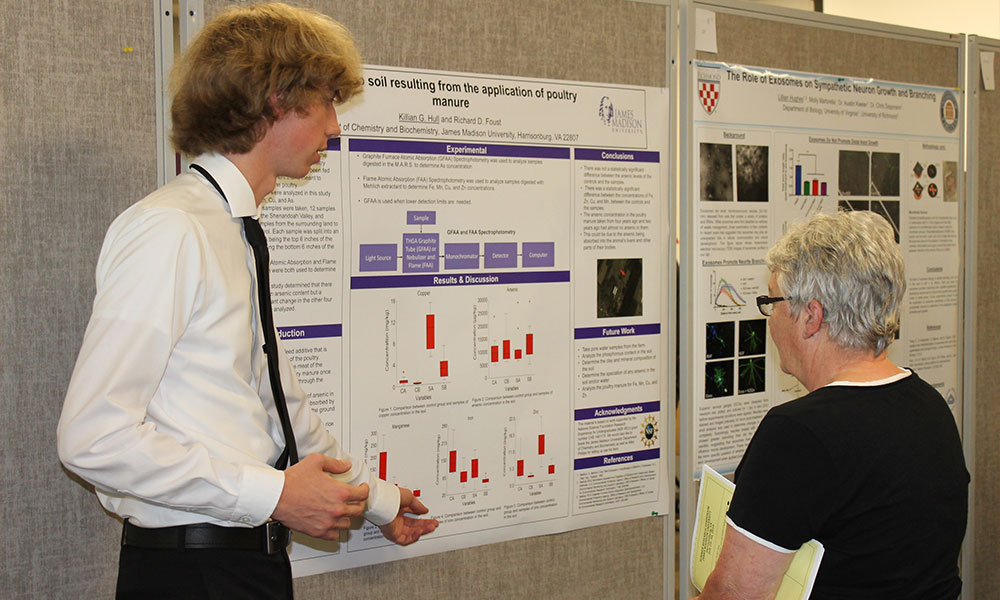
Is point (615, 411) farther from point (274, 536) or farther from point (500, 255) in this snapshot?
point (274, 536)

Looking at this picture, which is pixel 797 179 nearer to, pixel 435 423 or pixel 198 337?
pixel 435 423

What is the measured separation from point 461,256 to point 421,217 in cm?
13

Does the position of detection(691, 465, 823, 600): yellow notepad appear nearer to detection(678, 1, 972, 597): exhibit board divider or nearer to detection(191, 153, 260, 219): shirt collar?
detection(678, 1, 972, 597): exhibit board divider

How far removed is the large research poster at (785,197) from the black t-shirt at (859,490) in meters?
0.96

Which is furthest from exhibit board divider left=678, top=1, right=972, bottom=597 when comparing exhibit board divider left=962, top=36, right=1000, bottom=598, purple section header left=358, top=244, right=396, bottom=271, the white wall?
the white wall

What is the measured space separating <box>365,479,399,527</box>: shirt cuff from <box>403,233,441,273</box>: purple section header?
487 mm

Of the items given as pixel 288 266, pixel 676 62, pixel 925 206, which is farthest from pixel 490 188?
pixel 925 206

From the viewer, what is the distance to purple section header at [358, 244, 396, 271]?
188 centimetres

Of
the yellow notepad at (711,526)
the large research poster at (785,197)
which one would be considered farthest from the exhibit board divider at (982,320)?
the yellow notepad at (711,526)

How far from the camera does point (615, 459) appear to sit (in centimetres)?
223

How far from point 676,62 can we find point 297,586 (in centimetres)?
161

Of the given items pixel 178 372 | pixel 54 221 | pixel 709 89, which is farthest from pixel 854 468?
pixel 54 221

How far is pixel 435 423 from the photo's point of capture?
78.1 inches

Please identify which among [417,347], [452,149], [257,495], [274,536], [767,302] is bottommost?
[274,536]
